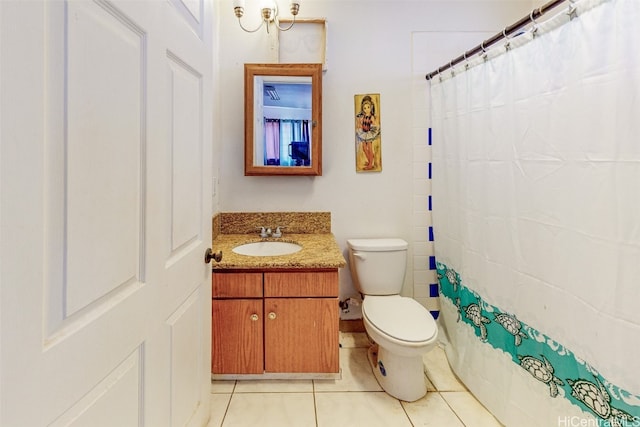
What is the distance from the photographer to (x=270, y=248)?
221 cm

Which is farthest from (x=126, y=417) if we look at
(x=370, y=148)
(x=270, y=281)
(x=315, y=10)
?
(x=315, y=10)

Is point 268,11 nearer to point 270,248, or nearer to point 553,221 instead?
point 270,248

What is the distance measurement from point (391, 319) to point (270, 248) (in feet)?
2.86

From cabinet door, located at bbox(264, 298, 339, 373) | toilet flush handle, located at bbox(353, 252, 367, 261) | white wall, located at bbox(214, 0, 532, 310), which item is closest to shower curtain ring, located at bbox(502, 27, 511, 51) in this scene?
white wall, located at bbox(214, 0, 532, 310)

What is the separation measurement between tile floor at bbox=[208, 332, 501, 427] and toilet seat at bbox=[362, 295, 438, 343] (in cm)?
36

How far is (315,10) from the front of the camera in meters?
2.30

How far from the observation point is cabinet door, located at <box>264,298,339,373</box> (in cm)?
181

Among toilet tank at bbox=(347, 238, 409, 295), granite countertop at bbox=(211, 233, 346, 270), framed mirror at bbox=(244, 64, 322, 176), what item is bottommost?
toilet tank at bbox=(347, 238, 409, 295)

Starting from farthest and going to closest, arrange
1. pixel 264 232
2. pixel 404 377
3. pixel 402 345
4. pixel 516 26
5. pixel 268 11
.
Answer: pixel 264 232 < pixel 268 11 < pixel 404 377 < pixel 402 345 < pixel 516 26

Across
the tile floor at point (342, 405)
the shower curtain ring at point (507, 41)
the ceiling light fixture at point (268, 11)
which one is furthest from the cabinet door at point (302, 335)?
the ceiling light fixture at point (268, 11)

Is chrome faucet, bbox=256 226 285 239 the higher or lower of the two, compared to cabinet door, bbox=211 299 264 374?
higher

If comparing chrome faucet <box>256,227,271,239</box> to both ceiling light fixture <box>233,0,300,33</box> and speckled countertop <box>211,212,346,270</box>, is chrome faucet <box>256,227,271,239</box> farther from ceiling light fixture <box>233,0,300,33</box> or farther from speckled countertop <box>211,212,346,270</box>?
ceiling light fixture <box>233,0,300,33</box>

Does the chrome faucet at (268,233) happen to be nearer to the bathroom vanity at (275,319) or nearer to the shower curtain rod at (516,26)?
the bathroom vanity at (275,319)

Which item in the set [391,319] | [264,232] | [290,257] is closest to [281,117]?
[264,232]
